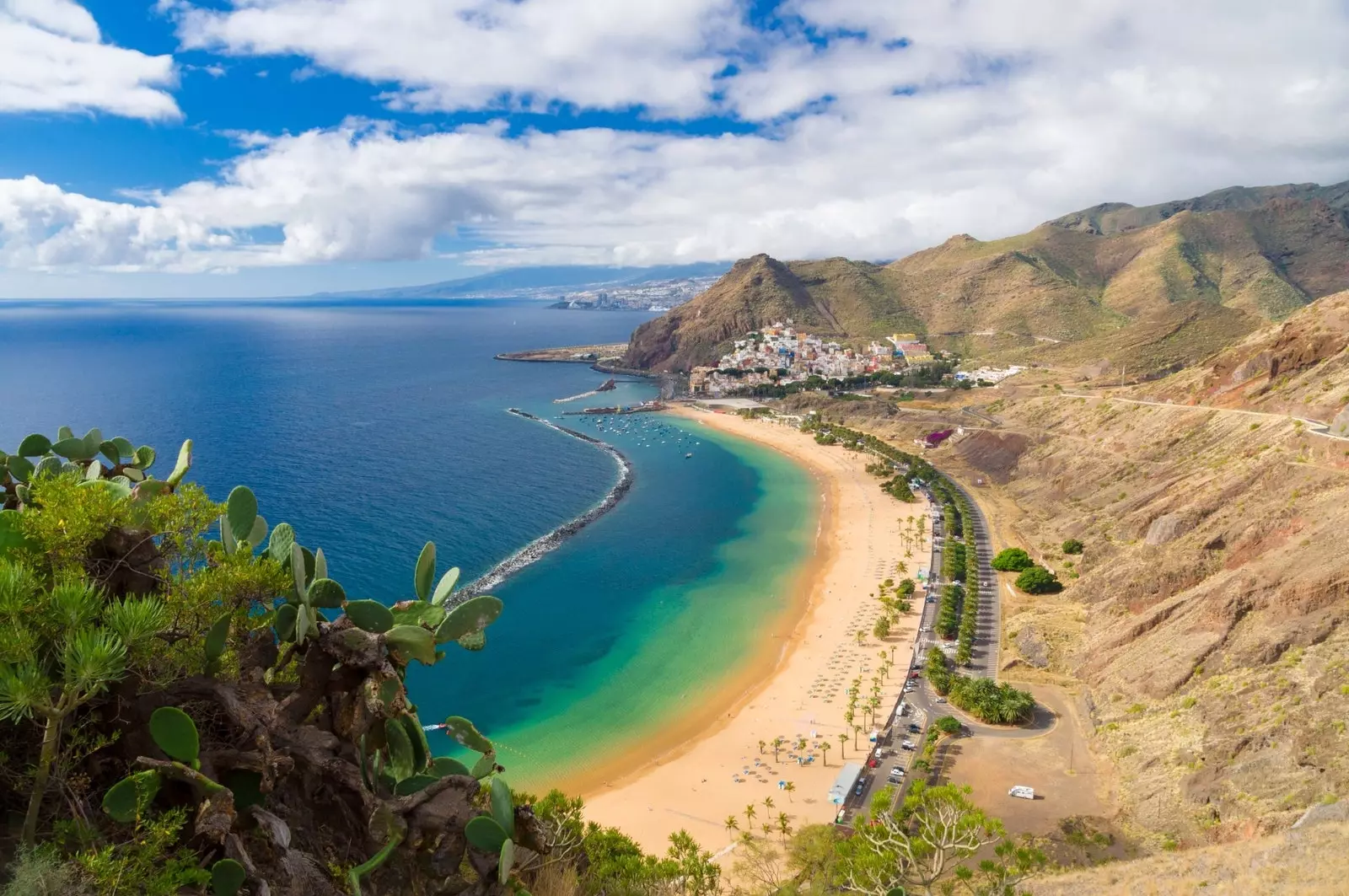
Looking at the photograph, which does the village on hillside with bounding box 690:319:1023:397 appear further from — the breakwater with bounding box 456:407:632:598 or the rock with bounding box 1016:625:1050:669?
the rock with bounding box 1016:625:1050:669

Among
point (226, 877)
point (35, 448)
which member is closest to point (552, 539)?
point (35, 448)

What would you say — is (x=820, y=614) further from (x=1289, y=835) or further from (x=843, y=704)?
(x=1289, y=835)

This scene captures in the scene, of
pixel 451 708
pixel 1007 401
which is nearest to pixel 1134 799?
pixel 451 708

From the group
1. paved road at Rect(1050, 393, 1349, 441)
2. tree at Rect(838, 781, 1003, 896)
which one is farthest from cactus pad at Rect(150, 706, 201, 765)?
paved road at Rect(1050, 393, 1349, 441)

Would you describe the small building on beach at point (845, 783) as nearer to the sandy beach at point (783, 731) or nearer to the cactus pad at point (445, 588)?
the sandy beach at point (783, 731)

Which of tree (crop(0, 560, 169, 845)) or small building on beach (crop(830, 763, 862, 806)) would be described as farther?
small building on beach (crop(830, 763, 862, 806))

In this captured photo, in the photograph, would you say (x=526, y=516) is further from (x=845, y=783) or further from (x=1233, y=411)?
(x=1233, y=411)

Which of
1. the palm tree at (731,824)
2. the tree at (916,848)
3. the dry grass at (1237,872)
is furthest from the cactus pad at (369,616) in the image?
the palm tree at (731,824)
